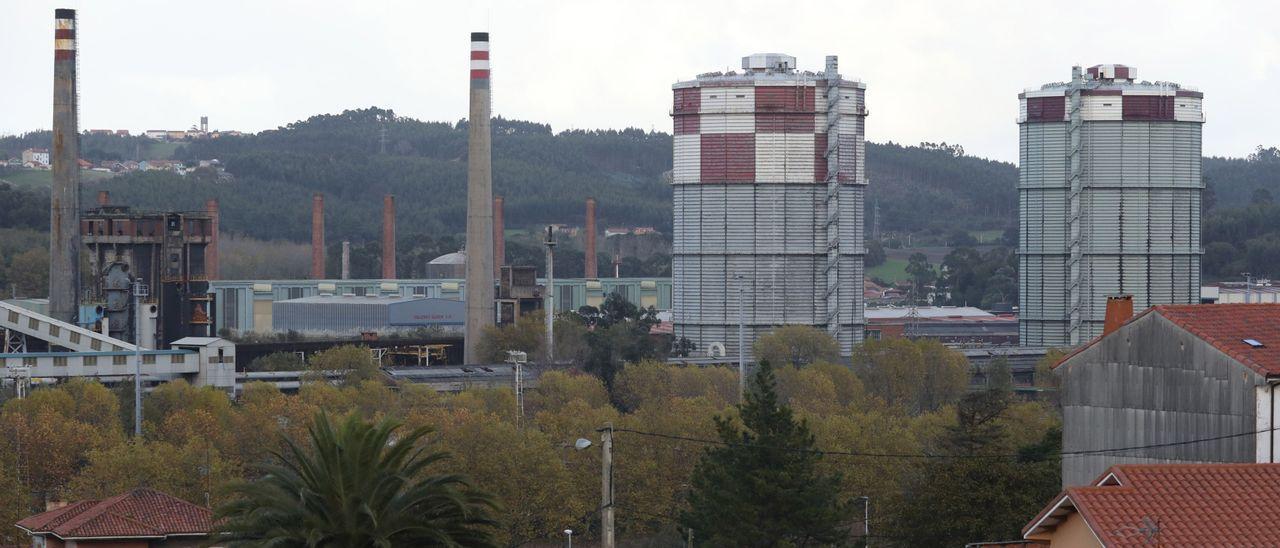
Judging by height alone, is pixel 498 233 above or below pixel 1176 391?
above

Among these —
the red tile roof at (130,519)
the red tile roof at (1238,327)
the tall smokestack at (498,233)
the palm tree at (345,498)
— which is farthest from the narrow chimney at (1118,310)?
the tall smokestack at (498,233)

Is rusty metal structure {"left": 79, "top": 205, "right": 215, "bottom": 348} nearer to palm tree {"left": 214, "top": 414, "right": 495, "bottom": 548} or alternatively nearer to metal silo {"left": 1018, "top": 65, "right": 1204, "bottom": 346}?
metal silo {"left": 1018, "top": 65, "right": 1204, "bottom": 346}

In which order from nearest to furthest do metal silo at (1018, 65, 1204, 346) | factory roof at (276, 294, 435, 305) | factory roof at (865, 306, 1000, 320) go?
metal silo at (1018, 65, 1204, 346)
factory roof at (276, 294, 435, 305)
factory roof at (865, 306, 1000, 320)

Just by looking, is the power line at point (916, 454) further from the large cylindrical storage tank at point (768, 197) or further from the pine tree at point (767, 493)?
the large cylindrical storage tank at point (768, 197)

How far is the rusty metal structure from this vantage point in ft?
268

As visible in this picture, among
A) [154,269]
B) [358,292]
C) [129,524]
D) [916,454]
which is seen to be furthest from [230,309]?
[129,524]

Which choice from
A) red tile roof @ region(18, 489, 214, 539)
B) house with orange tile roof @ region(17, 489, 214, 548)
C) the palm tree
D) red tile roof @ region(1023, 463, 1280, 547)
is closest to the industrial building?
red tile roof @ region(18, 489, 214, 539)

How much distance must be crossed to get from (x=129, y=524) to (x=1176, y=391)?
54.9 ft

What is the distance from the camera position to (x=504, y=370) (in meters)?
78.1

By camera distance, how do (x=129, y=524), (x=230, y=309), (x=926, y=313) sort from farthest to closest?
(x=926, y=313), (x=230, y=309), (x=129, y=524)

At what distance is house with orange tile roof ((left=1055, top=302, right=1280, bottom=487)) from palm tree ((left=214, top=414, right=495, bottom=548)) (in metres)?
11.0

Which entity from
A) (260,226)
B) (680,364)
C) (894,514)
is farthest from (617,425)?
(260,226)

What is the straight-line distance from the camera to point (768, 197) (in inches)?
3034

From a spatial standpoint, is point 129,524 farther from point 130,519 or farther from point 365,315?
point 365,315
